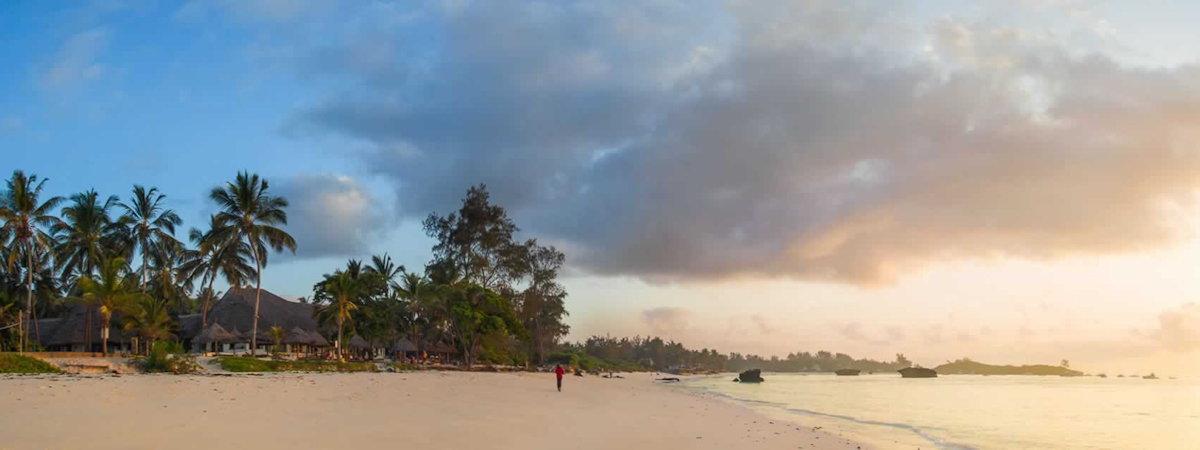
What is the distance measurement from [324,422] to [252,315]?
171ft

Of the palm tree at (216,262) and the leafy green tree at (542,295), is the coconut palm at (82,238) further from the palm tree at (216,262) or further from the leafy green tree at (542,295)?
the leafy green tree at (542,295)

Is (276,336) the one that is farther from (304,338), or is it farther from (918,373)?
(918,373)

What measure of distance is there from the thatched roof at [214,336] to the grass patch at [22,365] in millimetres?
20908

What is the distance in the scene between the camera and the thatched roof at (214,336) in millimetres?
52281

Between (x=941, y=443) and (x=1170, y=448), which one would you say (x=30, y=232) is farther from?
(x=1170, y=448)

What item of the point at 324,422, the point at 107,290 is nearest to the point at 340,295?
the point at 107,290

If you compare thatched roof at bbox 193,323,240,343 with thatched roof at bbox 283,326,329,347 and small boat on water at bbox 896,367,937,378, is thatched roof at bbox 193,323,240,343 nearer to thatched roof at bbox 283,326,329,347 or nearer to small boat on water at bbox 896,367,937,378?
thatched roof at bbox 283,326,329,347

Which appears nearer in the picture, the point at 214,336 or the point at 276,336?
the point at 214,336

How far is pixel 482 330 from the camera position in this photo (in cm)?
5934

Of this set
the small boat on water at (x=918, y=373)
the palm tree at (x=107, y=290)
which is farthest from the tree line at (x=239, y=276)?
the small boat on water at (x=918, y=373)

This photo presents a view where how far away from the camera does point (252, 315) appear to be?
62.6 m

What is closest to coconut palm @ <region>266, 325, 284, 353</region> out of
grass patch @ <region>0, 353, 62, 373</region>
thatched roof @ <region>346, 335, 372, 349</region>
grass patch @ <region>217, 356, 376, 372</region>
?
thatched roof @ <region>346, 335, 372, 349</region>

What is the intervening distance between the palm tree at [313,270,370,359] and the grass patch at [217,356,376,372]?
243 inches

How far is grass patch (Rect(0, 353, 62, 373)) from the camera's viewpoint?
2973 cm
